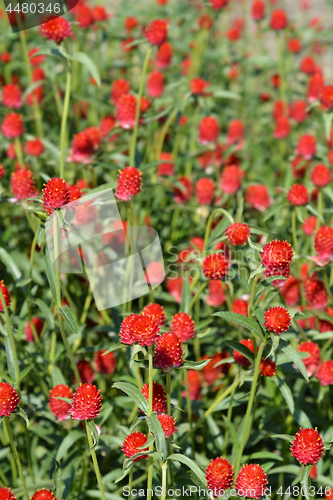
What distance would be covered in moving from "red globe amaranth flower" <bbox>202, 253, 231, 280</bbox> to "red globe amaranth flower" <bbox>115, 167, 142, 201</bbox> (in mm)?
347

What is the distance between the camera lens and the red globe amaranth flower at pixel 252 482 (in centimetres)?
147

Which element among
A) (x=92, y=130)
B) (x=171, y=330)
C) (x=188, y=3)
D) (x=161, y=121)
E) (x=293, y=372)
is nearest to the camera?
(x=171, y=330)

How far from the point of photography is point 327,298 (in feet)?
7.02

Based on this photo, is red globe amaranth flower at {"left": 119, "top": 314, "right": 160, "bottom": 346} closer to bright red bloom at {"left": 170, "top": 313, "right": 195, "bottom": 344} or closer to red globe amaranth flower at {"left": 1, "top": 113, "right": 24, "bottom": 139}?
bright red bloom at {"left": 170, "top": 313, "right": 195, "bottom": 344}

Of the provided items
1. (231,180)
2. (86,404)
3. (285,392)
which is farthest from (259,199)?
(86,404)

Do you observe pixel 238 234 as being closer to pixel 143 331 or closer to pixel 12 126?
pixel 143 331

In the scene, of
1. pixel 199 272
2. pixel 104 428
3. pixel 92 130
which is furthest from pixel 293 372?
pixel 92 130

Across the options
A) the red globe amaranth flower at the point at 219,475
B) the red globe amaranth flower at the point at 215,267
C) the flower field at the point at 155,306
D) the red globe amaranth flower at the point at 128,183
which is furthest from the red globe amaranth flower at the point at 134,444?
the red globe amaranth flower at the point at 128,183

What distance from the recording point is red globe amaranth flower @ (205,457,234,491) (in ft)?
4.93

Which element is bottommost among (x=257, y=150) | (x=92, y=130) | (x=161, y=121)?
(x=257, y=150)

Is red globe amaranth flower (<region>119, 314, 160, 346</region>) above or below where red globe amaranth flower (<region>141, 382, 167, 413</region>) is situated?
above

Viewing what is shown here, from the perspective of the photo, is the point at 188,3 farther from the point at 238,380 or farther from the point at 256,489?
the point at 256,489

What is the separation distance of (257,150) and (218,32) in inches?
61.9

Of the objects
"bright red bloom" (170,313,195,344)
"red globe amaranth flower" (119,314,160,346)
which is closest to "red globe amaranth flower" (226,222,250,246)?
"bright red bloom" (170,313,195,344)
